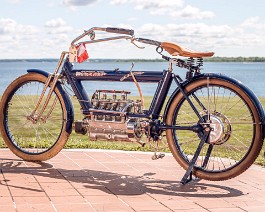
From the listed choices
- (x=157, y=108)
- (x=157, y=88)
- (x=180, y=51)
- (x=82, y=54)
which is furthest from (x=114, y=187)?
(x=82, y=54)

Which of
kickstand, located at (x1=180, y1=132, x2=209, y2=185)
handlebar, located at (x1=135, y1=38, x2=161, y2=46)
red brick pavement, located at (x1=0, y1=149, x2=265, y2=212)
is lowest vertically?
red brick pavement, located at (x1=0, y1=149, x2=265, y2=212)

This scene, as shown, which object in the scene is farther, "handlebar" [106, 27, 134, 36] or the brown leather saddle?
"handlebar" [106, 27, 134, 36]

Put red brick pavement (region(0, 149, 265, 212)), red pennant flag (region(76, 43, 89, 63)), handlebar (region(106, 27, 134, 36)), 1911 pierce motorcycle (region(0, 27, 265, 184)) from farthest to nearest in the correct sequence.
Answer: red pennant flag (region(76, 43, 89, 63))
handlebar (region(106, 27, 134, 36))
1911 pierce motorcycle (region(0, 27, 265, 184))
red brick pavement (region(0, 149, 265, 212))

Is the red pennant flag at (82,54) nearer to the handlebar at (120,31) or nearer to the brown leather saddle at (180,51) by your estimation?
the handlebar at (120,31)

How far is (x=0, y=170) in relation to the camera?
18.3ft

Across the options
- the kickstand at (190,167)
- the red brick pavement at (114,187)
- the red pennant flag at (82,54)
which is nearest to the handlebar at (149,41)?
the red pennant flag at (82,54)

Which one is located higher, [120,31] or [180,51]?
[120,31]

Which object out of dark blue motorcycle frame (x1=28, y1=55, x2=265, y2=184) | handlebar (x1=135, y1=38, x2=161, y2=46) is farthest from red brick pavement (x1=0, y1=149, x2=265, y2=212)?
handlebar (x1=135, y1=38, x2=161, y2=46)

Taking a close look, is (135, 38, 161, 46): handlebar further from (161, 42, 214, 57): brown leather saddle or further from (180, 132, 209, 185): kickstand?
(180, 132, 209, 185): kickstand

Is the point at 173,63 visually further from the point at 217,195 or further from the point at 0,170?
the point at 0,170

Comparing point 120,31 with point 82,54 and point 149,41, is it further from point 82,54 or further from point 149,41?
point 82,54

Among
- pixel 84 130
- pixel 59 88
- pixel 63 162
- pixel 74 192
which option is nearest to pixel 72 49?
pixel 59 88

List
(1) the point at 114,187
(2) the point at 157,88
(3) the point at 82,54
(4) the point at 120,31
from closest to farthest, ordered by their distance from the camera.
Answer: (1) the point at 114,187, (2) the point at 157,88, (4) the point at 120,31, (3) the point at 82,54

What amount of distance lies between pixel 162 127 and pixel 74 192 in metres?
1.08
